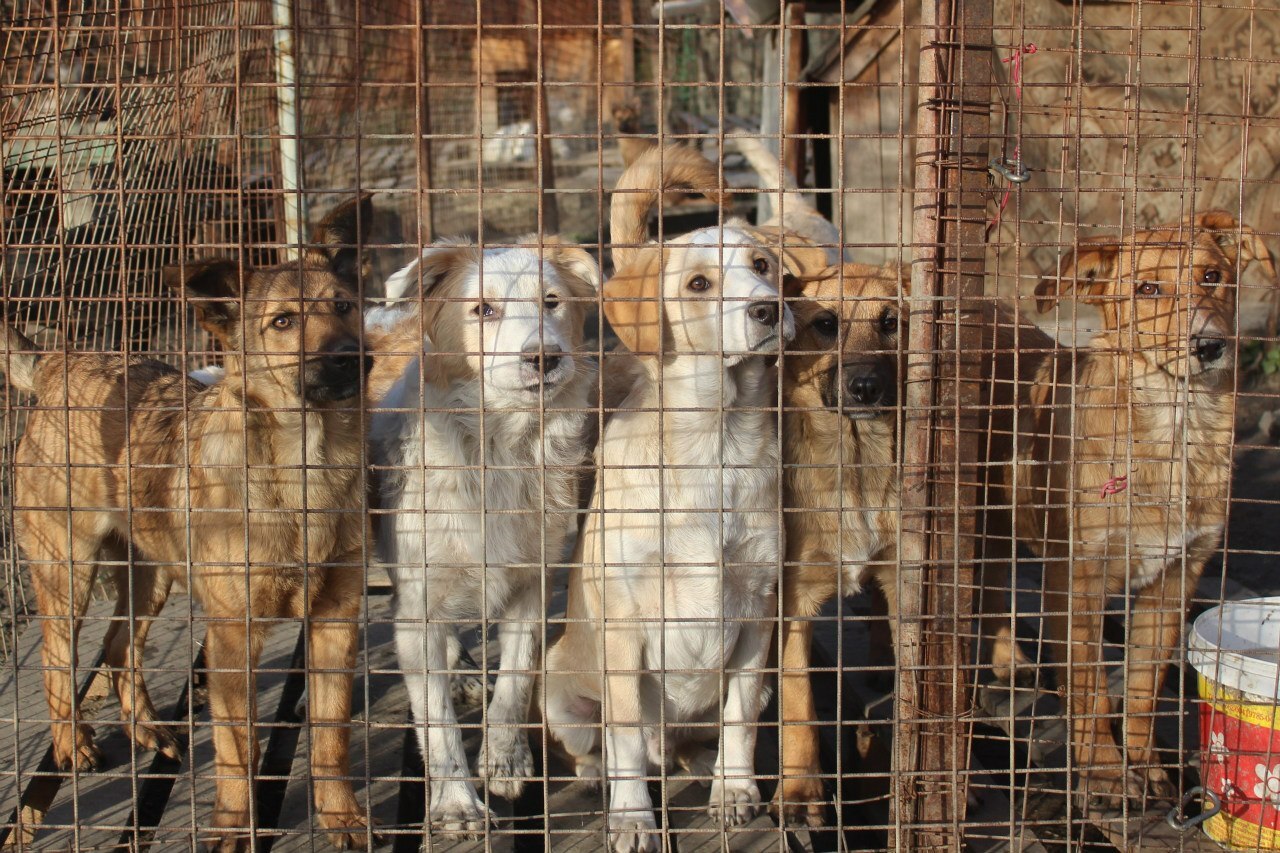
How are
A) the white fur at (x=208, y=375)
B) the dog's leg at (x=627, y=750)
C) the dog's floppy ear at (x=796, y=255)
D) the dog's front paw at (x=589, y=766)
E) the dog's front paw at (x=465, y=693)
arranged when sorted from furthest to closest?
the dog's front paw at (x=465, y=693)
the white fur at (x=208, y=375)
the dog's front paw at (x=589, y=766)
the dog's floppy ear at (x=796, y=255)
the dog's leg at (x=627, y=750)

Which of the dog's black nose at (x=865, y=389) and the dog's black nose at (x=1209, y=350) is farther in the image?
the dog's black nose at (x=1209, y=350)

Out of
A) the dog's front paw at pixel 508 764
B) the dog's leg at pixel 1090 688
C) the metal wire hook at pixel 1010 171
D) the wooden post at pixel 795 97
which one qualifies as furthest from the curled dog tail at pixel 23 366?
the wooden post at pixel 795 97

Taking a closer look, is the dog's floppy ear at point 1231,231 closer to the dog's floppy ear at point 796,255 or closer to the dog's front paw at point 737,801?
the dog's floppy ear at point 796,255

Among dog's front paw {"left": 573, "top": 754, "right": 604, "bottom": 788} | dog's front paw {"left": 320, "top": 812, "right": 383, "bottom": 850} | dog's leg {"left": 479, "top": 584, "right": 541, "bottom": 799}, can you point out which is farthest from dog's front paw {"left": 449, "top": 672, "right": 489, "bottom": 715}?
dog's front paw {"left": 320, "top": 812, "right": 383, "bottom": 850}

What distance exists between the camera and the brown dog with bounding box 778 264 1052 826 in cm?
383

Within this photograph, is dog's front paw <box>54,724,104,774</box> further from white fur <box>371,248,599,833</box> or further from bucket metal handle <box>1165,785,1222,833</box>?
bucket metal handle <box>1165,785,1222,833</box>

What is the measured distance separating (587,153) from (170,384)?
38.5 feet

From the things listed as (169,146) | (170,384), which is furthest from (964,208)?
(169,146)

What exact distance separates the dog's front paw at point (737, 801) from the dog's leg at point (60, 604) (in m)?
2.10

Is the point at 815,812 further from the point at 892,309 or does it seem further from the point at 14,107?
the point at 14,107

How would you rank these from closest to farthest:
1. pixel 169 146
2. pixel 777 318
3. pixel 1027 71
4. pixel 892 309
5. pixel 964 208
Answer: pixel 964 208
pixel 777 318
pixel 892 309
pixel 169 146
pixel 1027 71

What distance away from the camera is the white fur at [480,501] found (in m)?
3.67

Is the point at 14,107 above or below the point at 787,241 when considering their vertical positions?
above

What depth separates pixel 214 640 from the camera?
362 cm
